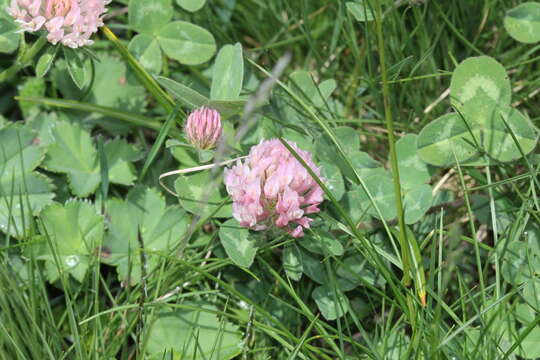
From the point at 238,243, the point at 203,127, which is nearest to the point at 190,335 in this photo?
the point at 238,243

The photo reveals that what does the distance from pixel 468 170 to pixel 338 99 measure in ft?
1.70

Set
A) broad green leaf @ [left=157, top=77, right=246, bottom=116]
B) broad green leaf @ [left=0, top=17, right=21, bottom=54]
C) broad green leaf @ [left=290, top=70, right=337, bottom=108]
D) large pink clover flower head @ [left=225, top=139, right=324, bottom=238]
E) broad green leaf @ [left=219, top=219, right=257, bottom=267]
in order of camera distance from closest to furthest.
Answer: large pink clover flower head @ [left=225, top=139, right=324, bottom=238], broad green leaf @ [left=219, top=219, right=257, bottom=267], broad green leaf @ [left=157, top=77, right=246, bottom=116], broad green leaf @ [left=0, top=17, right=21, bottom=54], broad green leaf @ [left=290, top=70, right=337, bottom=108]

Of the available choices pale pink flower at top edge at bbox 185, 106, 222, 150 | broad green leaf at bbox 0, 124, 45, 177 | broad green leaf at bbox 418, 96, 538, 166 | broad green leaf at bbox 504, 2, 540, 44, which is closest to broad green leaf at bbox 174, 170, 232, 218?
pale pink flower at top edge at bbox 185, 106, 222, 150

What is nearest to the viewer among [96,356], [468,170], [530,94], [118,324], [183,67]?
[96,356]

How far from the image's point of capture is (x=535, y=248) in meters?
1.83

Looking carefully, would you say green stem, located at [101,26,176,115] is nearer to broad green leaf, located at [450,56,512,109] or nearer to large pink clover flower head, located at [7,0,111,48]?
large pink clover flower head, located at [7,0,111,48]

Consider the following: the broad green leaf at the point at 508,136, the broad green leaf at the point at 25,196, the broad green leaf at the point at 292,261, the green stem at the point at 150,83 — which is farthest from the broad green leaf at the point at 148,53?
the broad green leaf at the point at 508,136

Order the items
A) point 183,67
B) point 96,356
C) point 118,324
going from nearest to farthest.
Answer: point 96,356, point 118,324, point 183,67

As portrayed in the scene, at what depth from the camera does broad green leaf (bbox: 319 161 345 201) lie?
1.84 meters

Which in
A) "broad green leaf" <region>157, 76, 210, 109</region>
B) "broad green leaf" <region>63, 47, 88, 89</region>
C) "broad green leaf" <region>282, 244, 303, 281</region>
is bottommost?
"broad green leaf" <region>282, 244, 303, 281</region>

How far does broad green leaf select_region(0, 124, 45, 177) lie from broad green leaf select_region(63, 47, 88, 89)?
26 centimetres

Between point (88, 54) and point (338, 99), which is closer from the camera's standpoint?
point (88, 54)

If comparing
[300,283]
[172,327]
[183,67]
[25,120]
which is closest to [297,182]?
[300,283]

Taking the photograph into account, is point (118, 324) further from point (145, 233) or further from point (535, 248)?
point (535, 248)
